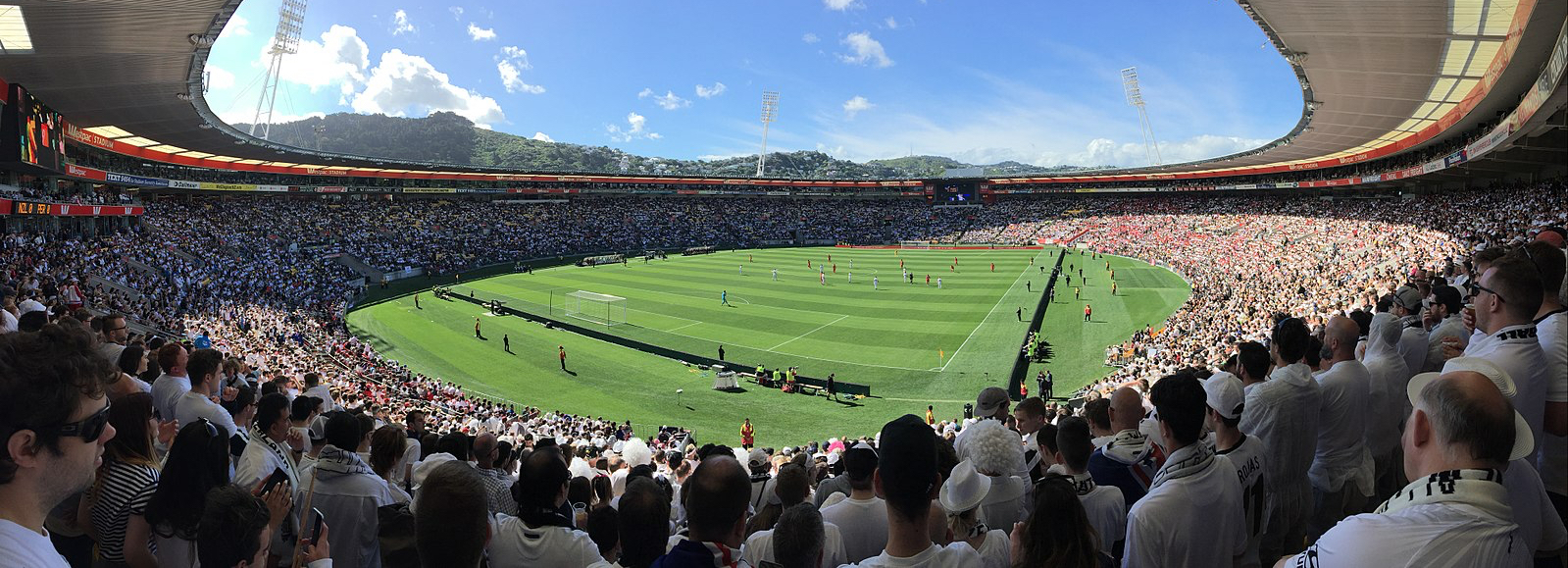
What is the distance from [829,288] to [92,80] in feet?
113

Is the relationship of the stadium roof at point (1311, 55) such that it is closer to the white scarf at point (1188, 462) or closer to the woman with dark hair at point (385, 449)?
the woman with dark hair at point (385, 449)

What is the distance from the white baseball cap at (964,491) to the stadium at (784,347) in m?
0.02

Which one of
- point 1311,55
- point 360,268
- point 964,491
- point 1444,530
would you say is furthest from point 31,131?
point 1311,55

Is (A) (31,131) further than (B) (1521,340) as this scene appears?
Yes

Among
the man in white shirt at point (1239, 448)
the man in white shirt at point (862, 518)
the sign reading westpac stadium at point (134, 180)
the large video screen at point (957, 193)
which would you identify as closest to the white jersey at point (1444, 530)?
the man in white shirt at point (1239, 448)

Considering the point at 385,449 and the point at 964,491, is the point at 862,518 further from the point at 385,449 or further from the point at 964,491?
the point at 385,449

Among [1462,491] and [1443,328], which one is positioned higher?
[1443,328]

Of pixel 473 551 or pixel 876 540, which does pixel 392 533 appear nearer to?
pixel 473 551

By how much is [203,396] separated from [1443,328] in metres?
11.5

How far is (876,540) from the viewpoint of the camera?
4.03 metres

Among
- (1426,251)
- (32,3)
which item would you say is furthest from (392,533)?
(1426,251)

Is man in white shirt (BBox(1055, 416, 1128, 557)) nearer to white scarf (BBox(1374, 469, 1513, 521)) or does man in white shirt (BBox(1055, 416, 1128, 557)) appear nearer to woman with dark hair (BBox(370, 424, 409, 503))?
white scarf (BBox(1374, 469, 1513, 521))

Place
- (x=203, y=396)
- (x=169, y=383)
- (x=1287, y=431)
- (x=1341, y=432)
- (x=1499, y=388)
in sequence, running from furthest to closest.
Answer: (x=169, y=383) < (x=203, y=396) < (x=1341, y=432) < (x=1287, y=431) < (x=1499, y=388)

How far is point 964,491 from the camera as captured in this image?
328cm
